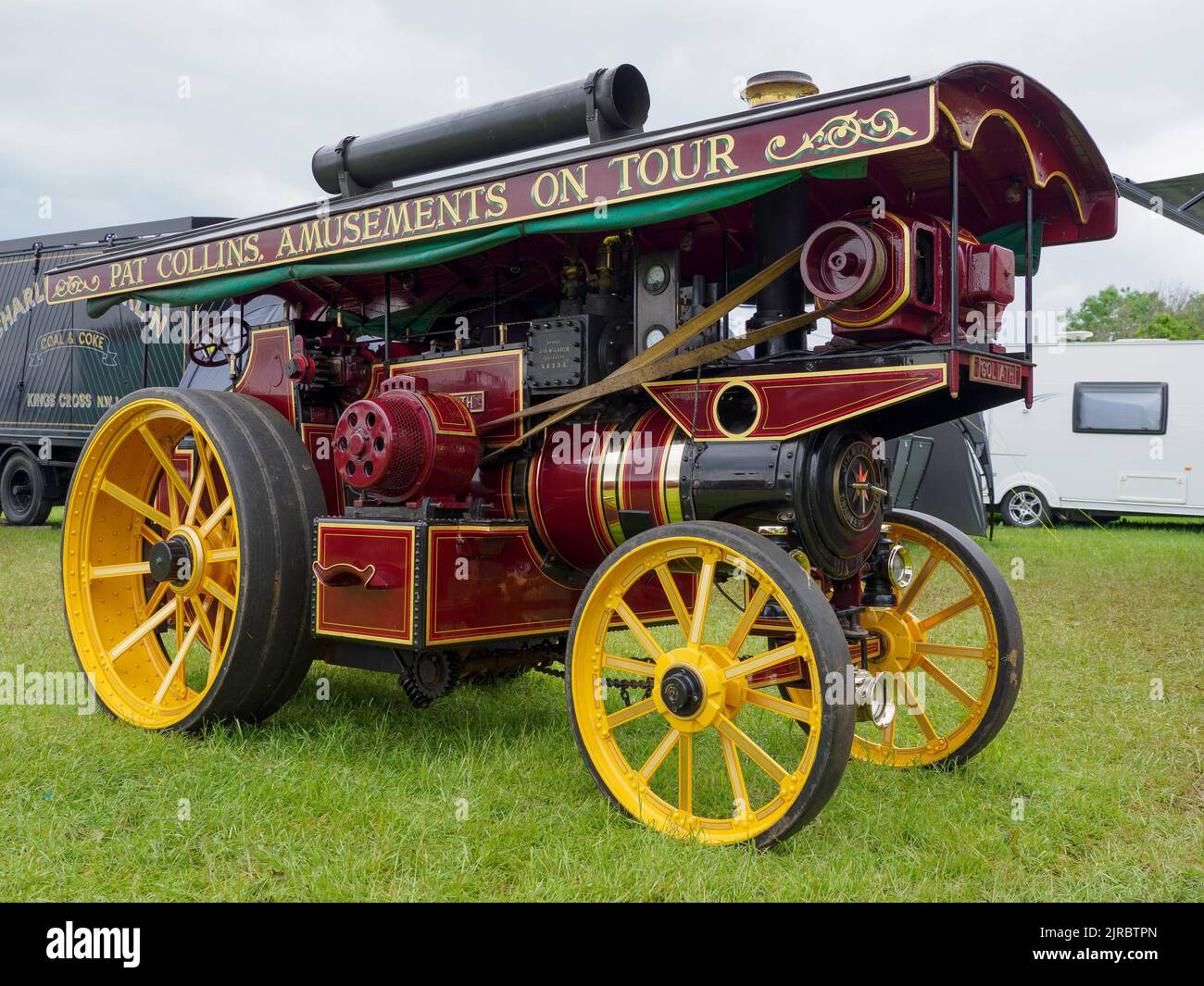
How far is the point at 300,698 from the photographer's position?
4.79 metres

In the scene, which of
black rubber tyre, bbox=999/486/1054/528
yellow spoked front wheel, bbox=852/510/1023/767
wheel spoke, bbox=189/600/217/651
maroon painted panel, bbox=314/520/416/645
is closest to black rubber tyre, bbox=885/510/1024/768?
yellow spoked front wheel, bbox=852/510/1023/767

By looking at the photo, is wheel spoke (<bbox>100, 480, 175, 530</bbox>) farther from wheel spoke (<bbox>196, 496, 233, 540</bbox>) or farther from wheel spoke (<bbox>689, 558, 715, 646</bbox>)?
wheel spoke (<bbox>689, 558, 715, 646</bbox>)

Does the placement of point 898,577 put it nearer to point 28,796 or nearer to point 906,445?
point 28,796

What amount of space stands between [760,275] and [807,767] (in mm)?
1423

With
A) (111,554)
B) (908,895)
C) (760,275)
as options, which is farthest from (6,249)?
(908,895)

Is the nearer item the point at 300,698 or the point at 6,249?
the point at 300,698

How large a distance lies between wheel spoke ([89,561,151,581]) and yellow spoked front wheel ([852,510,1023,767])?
2.79 meters

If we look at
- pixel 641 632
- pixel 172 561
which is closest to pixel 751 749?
pixel 641 632

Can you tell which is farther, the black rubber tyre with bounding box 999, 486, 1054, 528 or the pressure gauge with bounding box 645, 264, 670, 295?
the black rubber tyre with bounding box 999, 486, 1054, 528

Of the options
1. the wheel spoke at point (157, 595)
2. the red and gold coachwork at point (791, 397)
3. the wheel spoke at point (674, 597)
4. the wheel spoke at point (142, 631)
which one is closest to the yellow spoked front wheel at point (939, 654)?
the red and gold coachwork at point (791, 397)

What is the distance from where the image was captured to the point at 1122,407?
14.1 metres

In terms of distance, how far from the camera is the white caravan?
45.0 ft

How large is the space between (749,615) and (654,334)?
1.18m

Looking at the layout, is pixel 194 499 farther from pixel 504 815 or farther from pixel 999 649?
pixel 999 649
